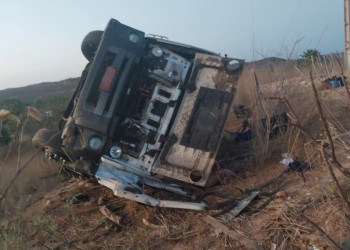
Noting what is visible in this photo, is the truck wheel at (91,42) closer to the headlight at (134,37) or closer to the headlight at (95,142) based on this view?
the headlight at (134,37)

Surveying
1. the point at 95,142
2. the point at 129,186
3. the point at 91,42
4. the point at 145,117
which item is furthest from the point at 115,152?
the point at 91,42

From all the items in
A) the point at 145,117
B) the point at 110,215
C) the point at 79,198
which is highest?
the point at 145,117

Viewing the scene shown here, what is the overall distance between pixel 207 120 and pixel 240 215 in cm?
128

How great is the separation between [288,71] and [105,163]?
3274 millimetres

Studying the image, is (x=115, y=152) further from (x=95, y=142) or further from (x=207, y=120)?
(x=207, y=120)

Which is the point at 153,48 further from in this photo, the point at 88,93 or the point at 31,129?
the point at 31,129

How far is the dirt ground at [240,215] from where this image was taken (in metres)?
3.11

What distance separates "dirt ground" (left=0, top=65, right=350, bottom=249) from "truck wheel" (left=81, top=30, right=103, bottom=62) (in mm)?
2125

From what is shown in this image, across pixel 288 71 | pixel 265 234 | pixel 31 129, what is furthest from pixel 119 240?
pixel 31 129

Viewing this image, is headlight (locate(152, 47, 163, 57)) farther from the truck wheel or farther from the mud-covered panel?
the truck wheel

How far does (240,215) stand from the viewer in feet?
12.1

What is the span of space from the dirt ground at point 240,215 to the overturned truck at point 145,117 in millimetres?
405

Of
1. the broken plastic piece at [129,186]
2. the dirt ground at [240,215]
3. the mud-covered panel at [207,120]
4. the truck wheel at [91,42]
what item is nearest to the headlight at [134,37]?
the truck wheel at [91,42]

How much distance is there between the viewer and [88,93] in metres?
4.27
